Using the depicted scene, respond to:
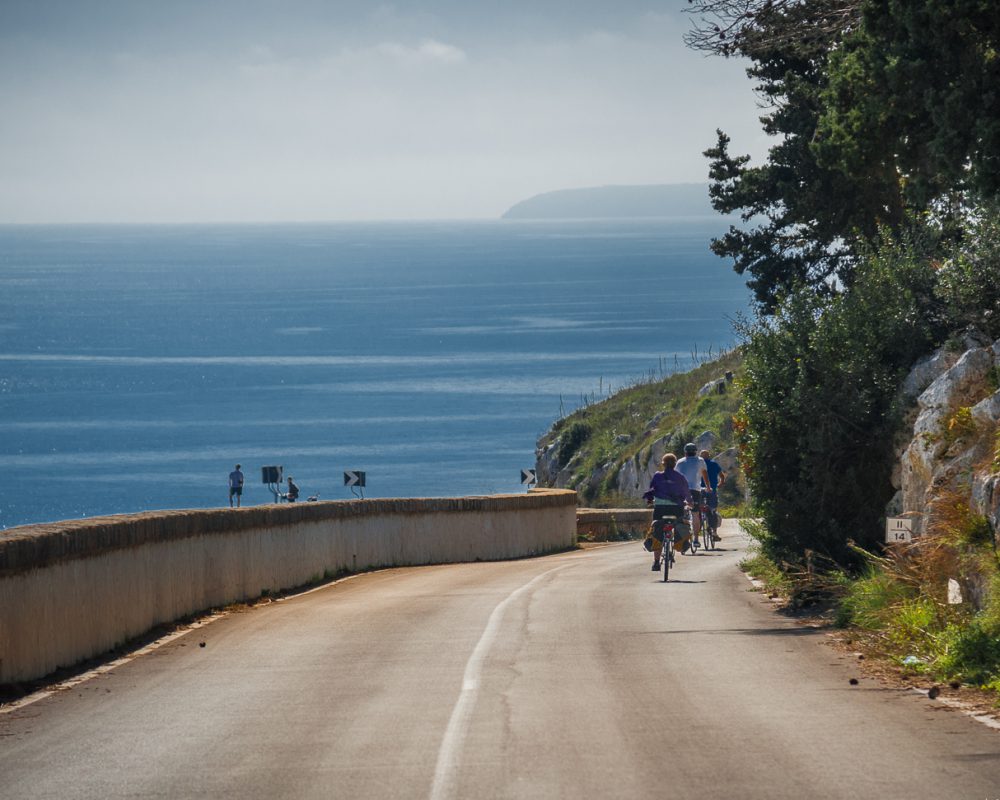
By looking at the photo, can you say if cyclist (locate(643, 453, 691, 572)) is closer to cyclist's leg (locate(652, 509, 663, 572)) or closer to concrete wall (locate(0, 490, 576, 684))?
cyclist's leg (locate(652, 509, 663, 572))

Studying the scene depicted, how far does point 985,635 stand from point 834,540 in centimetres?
581

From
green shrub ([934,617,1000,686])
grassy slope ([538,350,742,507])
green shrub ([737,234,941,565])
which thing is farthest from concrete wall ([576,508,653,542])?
green shrub ([934,617,1000,686])

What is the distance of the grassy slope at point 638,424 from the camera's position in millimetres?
55281

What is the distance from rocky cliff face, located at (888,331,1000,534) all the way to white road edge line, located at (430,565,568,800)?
14.6 ft

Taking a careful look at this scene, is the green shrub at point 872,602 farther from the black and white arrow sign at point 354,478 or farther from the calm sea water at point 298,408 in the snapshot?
the calm sea water at point 298,408

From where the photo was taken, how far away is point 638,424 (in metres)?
68.1

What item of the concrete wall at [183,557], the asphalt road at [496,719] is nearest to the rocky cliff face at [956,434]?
the asphalt road at [496,719]

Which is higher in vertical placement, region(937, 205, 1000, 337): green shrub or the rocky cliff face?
region(937, 205, 1000, 337): green shrub

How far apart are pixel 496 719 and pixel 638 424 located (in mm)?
58627

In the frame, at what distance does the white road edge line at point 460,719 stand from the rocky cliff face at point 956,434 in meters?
4.45

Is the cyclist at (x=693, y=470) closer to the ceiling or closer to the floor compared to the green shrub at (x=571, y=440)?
closer to the floor

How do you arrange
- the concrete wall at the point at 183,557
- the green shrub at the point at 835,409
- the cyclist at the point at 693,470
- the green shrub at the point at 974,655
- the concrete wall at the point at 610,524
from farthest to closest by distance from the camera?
the concrete wall at the point at 610,524 → the cyclist at the point at 693,470 → the green shrub at the point at 835,409 → the concrete wall at the point at 183,557 → the green shrub at the point at 974,655

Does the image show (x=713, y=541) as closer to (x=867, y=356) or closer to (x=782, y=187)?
(x=782, y=187)

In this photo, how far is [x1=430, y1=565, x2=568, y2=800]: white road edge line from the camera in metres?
8.04
